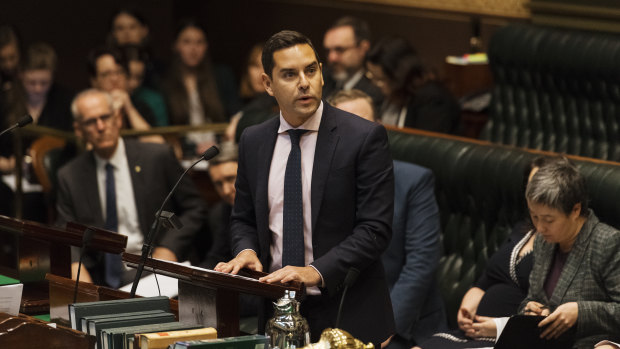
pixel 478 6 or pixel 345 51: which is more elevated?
pixel 478 6

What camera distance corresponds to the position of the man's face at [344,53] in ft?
20.7

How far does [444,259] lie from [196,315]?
212 centimetres

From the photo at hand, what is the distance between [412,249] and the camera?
13.9 ft

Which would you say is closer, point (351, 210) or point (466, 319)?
point (351, 210)

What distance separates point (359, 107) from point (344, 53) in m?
2.31

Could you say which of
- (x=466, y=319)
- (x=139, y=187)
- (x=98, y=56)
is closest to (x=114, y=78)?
(x=98, y=56)

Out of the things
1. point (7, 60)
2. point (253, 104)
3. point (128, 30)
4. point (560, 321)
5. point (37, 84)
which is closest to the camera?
point (560, 321)

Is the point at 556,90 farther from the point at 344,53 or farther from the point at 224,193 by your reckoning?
the point at 224,193

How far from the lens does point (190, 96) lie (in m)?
7.68

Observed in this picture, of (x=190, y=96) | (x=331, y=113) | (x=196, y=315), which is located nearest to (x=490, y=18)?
(x=190, y=96)

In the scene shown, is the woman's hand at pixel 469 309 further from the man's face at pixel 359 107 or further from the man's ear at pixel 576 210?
the man's face at pixel 359 107

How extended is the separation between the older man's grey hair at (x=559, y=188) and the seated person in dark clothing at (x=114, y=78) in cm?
403

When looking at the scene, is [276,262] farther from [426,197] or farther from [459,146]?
[459,146]

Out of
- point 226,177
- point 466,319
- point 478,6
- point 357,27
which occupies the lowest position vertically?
point 466,319
